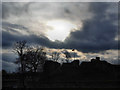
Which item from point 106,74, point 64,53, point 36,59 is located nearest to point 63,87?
point 106,74

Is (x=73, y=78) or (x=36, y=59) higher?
(x=36, y=59)

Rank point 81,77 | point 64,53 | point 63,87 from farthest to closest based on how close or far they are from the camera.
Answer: point 64,53 < point 81,77 < point 63,87

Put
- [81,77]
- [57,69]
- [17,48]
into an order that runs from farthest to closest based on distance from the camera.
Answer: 1. [17,48]
2. [57,69]
3. [81,77]

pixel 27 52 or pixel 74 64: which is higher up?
pixel 27 52

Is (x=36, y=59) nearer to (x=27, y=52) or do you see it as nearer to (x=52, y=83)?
(x=27, y=52)

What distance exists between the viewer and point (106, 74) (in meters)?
42.4

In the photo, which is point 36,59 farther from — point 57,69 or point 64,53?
point 64,53

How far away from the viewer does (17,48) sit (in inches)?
2190

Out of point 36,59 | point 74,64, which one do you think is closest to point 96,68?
point 74,64

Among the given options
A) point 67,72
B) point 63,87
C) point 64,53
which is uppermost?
point 64,53

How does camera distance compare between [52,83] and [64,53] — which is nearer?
[52,83]

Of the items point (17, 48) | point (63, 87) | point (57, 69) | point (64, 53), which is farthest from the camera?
point (64, 53)

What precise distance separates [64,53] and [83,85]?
129 feet

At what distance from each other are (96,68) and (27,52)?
26.7 meters
